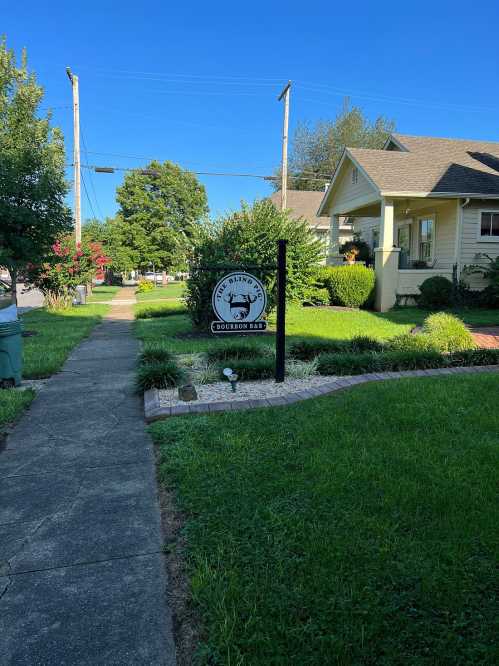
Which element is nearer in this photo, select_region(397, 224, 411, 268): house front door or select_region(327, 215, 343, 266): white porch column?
select_region(397, 224, 411, 268): house front door

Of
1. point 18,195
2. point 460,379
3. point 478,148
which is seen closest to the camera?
point 460,379

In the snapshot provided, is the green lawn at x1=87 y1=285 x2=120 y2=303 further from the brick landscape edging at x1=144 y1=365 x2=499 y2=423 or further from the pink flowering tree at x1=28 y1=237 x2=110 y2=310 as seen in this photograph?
the brick landscape edging at x1=144 y1=365 x2=499 y2=423

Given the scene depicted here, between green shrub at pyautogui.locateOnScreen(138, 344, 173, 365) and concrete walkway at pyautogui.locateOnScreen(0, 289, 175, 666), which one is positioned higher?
green shrub at pyautogui.locateOnScreen(138, 344, 173, 365)

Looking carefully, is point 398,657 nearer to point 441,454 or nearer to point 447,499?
point 447,499

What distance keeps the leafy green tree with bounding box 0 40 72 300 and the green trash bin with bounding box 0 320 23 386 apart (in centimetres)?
444

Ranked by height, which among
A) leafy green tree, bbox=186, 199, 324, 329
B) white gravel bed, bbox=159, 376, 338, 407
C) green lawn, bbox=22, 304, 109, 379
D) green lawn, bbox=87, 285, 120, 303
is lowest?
green lawn, bbox=87, 285, 120, 303

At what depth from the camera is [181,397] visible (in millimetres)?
5316

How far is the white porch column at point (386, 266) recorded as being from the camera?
14.8 m

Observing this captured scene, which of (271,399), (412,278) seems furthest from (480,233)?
(271,399)

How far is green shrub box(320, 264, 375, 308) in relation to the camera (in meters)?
14.8

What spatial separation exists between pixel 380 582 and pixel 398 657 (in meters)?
0.41

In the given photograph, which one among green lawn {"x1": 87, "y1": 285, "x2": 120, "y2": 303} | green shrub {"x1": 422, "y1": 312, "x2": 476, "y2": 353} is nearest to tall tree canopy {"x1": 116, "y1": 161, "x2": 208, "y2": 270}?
green lawn {"x1": 87, "y1": 285, "x2": 120, "y2": 303}

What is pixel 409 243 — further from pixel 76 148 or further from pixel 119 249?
pixel 119 249

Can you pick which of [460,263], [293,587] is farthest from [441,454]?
[460,263]
